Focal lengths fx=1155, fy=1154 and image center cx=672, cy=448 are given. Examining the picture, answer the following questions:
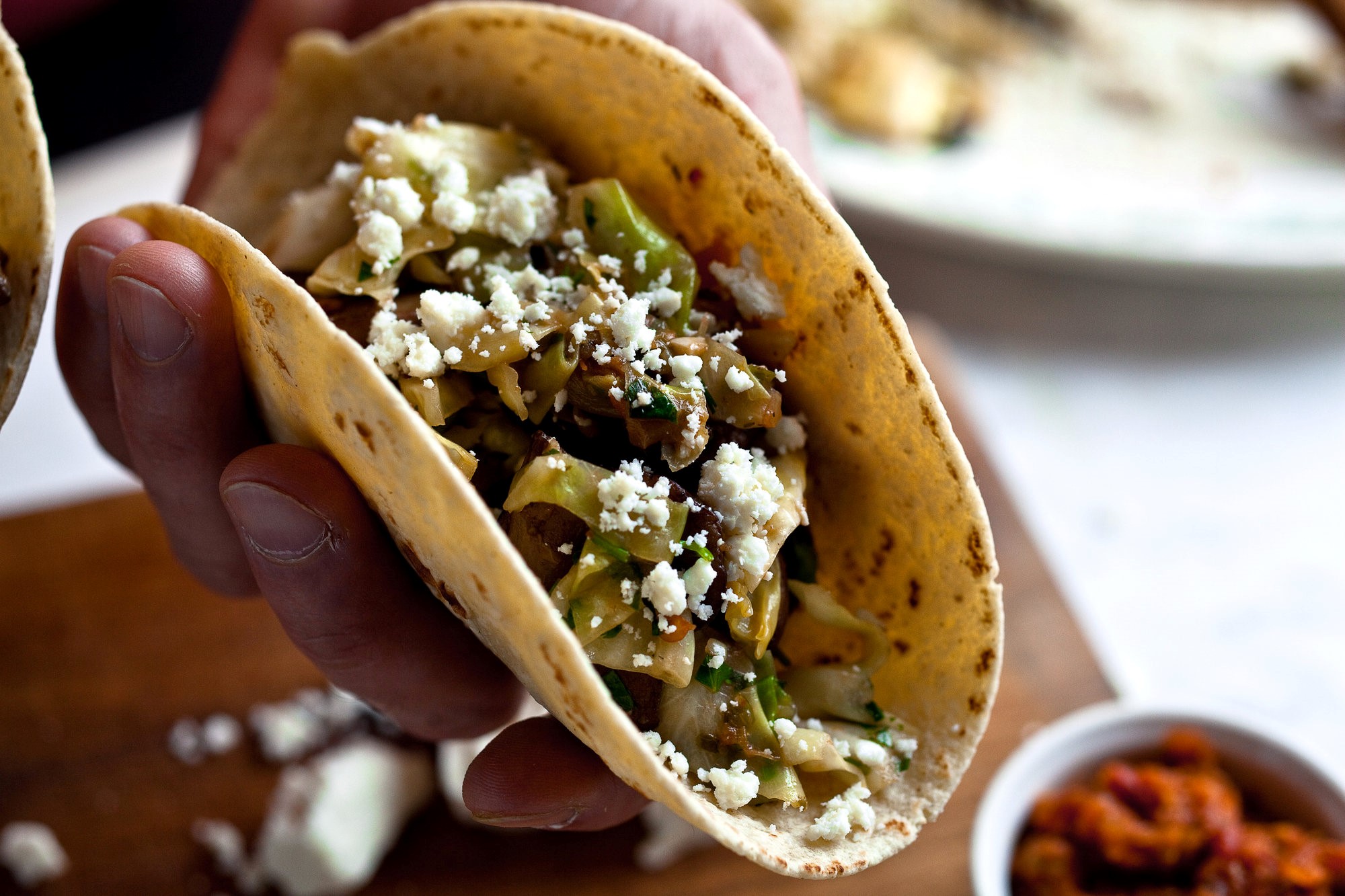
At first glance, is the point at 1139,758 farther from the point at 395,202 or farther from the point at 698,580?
the point at 395,202

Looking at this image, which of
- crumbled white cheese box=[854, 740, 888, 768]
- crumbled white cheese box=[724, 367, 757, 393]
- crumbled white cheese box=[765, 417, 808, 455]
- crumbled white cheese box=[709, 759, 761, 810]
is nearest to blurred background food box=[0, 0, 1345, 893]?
crumbled white cheese box=[854, 740, 888, 768]

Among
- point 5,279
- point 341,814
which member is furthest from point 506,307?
point 341,814

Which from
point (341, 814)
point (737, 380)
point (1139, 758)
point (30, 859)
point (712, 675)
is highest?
point (737, 380)

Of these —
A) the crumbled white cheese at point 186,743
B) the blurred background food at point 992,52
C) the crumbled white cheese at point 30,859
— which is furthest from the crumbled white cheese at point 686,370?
the blurred background food at point 992,52

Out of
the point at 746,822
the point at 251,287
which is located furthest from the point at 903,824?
the point at 251,287

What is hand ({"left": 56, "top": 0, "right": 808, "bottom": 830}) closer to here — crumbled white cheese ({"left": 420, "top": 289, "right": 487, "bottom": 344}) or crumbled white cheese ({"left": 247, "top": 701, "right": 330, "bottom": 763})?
crumbled white cheese ({"left": 420, "top": 289, "right": 487, "bottom": 344})
